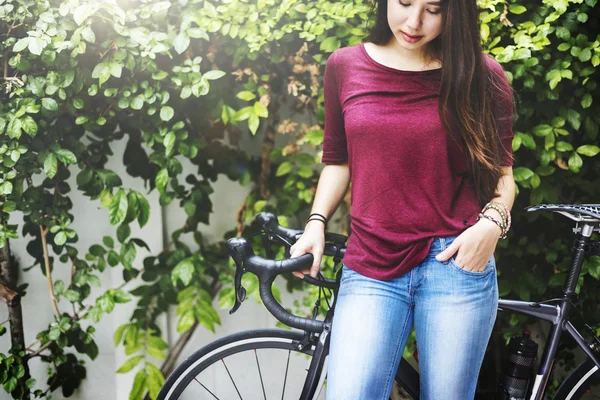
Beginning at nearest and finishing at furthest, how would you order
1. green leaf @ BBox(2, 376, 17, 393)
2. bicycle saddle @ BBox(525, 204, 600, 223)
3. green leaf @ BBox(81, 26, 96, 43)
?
1. bicycle saddle @ BBox(525, 204, 600, 223)
2. green leaf @ BBox(81, 26, 96, 43)
3. green leaf @ BBox(2, 376, 17, 393)

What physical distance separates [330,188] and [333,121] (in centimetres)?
20

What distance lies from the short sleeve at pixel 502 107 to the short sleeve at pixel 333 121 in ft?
1.38

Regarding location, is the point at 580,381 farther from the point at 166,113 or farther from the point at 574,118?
the point at 166,113

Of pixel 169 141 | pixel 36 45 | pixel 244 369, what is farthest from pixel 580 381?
pixel 36 45

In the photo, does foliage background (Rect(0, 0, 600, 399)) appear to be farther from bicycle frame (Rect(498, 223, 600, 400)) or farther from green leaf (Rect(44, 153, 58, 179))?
bicycle frame (Rect(498, 223, 600, 400))

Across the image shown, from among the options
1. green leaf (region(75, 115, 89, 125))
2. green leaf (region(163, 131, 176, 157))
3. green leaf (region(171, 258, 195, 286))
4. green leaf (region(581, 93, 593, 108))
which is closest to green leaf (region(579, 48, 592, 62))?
green leaf (region(581, 93, 593, 108))

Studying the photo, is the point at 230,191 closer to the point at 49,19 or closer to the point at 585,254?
the point at 49,19

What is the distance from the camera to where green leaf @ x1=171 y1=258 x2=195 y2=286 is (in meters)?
2.27

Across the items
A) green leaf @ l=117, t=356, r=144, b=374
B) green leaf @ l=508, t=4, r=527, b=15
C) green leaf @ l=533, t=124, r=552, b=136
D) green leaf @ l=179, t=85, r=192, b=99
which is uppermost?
green leaf @ l=508, t=4, r=527, b=15

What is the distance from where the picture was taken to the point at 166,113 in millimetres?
2066

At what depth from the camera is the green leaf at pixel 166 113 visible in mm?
2061

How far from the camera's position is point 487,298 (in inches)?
58.7

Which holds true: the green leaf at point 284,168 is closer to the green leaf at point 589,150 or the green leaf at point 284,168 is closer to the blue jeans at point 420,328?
the blue jeans at point 420,328

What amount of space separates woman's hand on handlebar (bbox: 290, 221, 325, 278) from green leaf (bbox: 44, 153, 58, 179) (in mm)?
979
